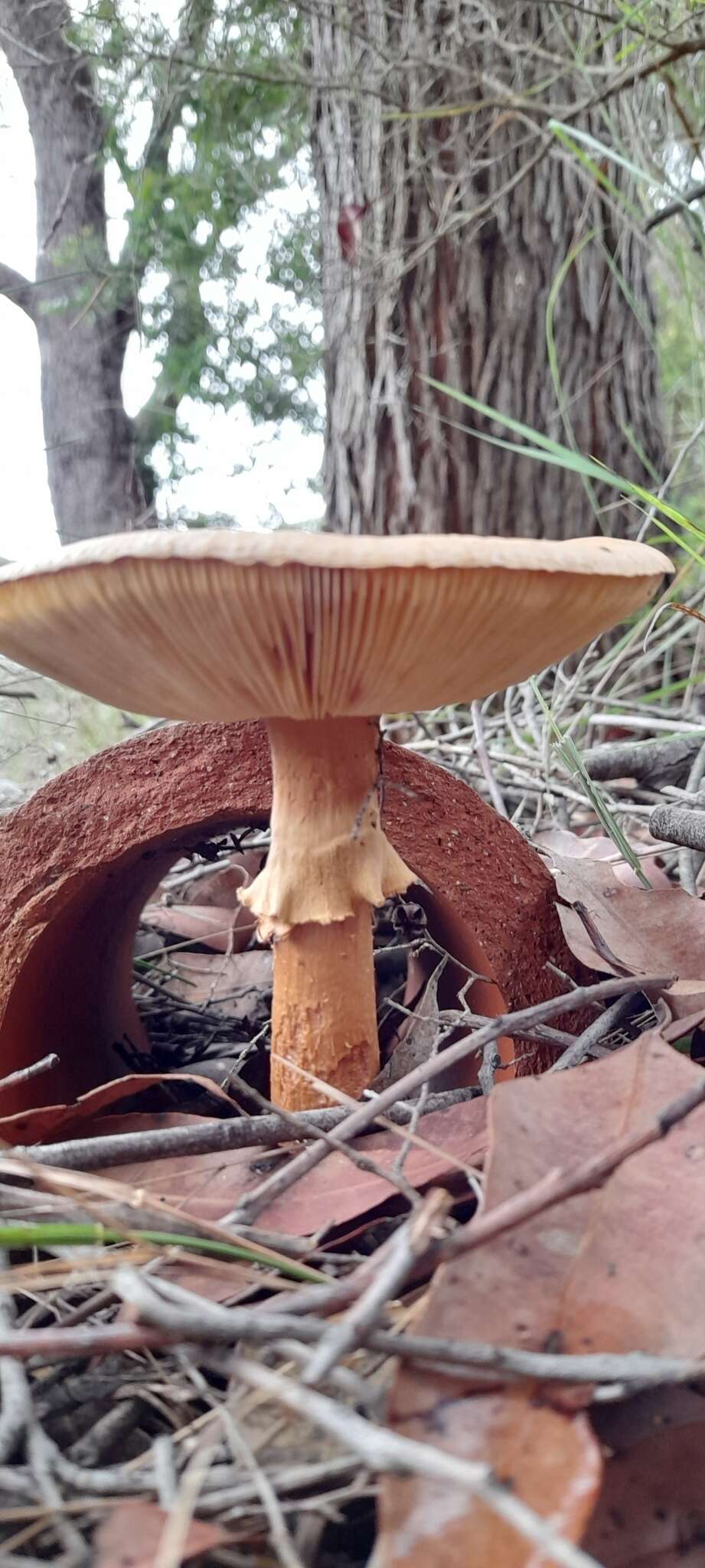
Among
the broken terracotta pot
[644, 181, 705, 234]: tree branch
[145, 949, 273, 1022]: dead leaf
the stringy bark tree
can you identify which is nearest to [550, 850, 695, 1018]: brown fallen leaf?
the broken terracotta pot

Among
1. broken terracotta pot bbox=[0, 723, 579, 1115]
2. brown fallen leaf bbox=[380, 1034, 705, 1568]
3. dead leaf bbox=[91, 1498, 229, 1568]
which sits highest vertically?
broken terracotta pot bbox=[0, 723, 579, 1115]

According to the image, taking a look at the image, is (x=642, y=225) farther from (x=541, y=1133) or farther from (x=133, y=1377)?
(x=133, y=1377)

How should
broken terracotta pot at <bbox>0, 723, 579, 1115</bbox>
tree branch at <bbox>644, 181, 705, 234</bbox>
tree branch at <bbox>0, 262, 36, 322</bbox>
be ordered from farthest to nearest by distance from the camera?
tree branch at <bbox>0, 262, 36, 322</bbox>, tree branch at <bbox>644, 181, 705, 234</bbox>, broken terracotta pot at <bbox>0, 723, 579, 1115</bbox>

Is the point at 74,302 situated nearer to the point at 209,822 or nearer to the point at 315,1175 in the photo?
the point at 209,822

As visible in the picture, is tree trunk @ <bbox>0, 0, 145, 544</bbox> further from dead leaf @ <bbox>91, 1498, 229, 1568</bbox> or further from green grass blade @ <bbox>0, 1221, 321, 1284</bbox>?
dead leaf @ <bbox>91, 1498, 229, 1568</bbox>

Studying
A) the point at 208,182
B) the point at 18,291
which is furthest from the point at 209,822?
the point at 18,291

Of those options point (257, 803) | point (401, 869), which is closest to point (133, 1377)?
point (401, 869)

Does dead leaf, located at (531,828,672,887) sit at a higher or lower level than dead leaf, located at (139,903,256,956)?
higher
